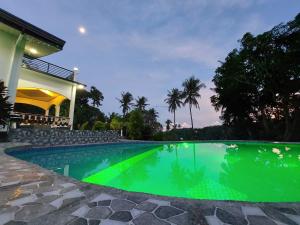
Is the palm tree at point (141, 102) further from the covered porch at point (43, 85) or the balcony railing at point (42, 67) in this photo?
the balcony railing at point (42, 67)

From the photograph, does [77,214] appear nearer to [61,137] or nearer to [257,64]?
[61,137]

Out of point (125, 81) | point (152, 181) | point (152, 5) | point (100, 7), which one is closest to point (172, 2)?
point (152, 5)

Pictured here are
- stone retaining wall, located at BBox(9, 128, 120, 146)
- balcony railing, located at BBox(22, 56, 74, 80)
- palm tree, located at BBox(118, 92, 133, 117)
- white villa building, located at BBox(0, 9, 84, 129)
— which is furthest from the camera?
palm tree, located at BBox(118, 92, 133, 117)

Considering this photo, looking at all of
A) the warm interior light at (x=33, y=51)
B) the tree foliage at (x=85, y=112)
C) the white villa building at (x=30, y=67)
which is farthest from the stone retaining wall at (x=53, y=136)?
the tree foliage at (x=85, y=112)

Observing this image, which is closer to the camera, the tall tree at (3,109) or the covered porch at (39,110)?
the tall tree at (3,109)

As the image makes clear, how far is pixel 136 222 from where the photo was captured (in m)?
1.99

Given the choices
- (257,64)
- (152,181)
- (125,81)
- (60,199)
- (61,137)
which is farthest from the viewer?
(125,81)

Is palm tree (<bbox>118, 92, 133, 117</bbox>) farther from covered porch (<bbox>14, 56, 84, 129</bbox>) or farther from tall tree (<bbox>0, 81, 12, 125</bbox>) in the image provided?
tall tree (<bbox>0, 81, 12, 125</bbox>)

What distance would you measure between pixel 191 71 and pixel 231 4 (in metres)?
20.5

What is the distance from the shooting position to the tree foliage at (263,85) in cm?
1794

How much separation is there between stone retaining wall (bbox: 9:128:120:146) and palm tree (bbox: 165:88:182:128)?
22743 millimetres

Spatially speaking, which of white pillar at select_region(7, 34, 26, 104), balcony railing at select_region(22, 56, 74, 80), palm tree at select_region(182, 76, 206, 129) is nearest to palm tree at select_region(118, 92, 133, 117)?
palm tree at select_region(182, 76, 206, 129)

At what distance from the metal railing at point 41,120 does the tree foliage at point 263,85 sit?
1847cm

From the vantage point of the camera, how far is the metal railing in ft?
37.9
